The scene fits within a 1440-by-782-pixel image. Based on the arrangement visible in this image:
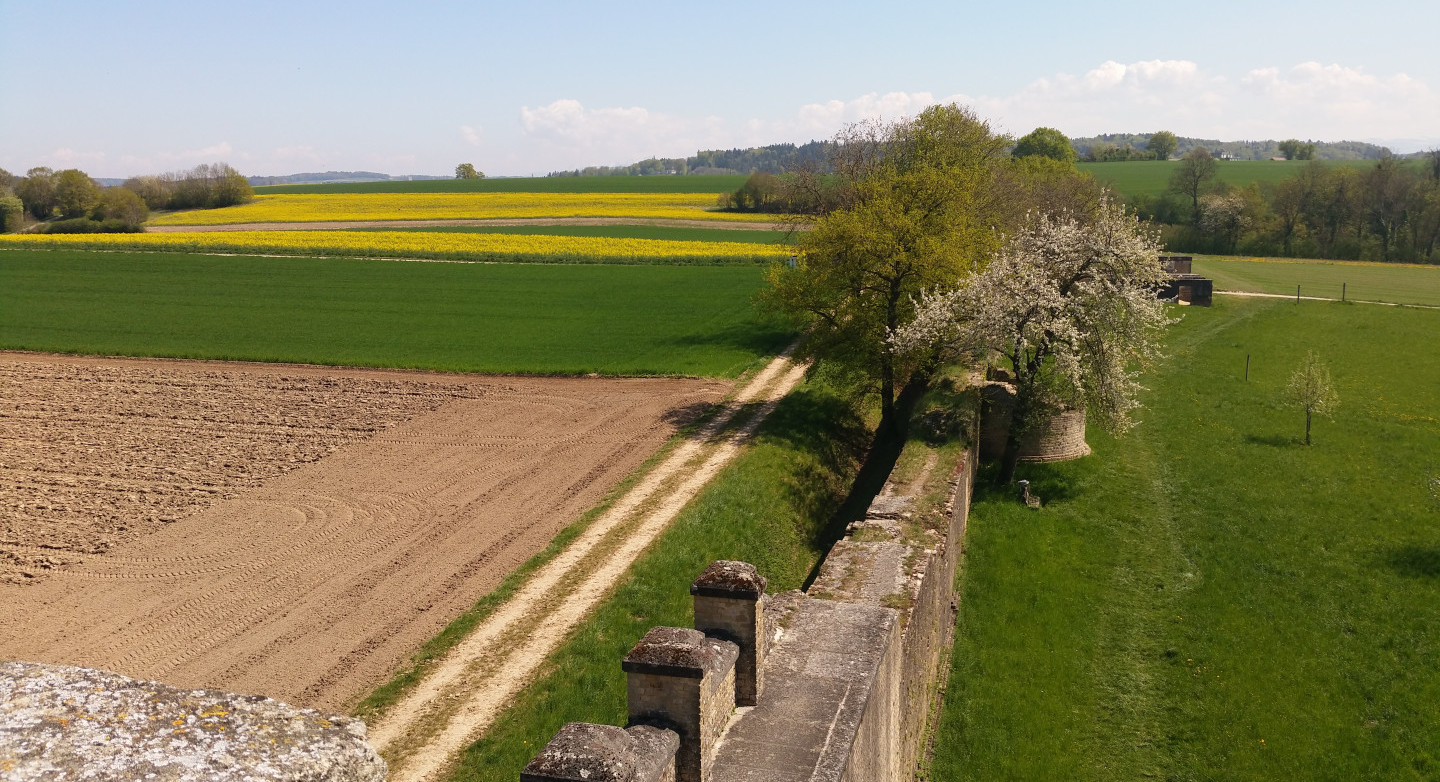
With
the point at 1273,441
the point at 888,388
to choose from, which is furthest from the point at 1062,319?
the point at 1273,441

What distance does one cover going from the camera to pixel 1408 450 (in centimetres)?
2503

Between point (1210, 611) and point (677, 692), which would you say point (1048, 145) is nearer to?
point (1210, 611)

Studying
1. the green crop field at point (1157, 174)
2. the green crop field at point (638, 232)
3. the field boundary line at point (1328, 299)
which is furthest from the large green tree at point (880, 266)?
the green crop field at point (1157, 174)

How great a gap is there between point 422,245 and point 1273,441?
49137 mm

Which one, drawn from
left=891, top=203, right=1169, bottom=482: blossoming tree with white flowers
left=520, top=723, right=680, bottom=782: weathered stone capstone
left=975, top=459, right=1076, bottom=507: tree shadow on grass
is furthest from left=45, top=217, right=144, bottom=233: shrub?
left=520, top=723, right=680, bottom=782: weathered stone capstone

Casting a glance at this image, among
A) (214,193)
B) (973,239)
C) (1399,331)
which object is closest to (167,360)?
(973,239)

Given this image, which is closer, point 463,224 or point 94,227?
point 94,227

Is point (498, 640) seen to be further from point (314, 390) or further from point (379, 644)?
point (314, 390)

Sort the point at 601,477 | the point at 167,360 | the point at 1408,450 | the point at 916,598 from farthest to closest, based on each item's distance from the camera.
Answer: the point at 167,360
the point at 1408,450
the point at 601,477
the point at 916,598

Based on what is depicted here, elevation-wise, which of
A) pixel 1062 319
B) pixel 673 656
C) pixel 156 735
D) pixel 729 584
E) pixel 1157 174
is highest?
pixel 1157 174

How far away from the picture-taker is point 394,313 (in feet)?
129

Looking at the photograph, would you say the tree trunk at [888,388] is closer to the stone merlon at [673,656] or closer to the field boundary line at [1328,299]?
the stone merlon at [673,656]

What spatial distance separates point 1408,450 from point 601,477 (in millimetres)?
21334

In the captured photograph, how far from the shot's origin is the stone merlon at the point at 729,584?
789 centimetres
